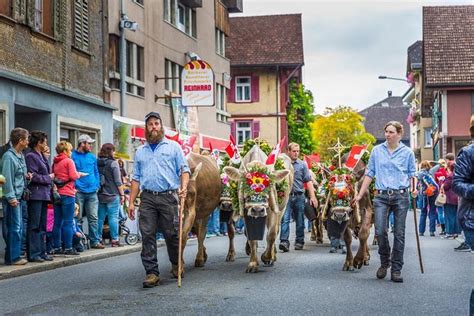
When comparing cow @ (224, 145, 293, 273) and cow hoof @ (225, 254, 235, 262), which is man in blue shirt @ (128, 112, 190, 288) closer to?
cow @ (224, 145, 293, 273)

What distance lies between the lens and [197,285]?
11484mm

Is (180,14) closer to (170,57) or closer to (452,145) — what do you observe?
(170,57)

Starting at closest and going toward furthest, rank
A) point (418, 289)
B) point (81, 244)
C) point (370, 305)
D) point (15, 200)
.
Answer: point (370, 305)
point (418, 289)
point (15, 200)
point (81, 244)

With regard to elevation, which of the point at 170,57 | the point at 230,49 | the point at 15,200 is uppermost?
the point at 230,49

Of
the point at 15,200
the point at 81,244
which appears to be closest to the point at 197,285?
the point at 15,200

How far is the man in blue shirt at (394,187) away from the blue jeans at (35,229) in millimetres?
5285

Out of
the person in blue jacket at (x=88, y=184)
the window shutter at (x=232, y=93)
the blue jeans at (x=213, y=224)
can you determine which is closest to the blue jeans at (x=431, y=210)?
the blue jeans at (x=213, y=224)

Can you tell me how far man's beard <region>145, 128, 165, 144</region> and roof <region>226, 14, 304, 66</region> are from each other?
50.2m

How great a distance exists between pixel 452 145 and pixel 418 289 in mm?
41845

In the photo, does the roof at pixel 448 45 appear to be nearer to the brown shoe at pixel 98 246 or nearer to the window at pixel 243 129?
the window at pixel 243 129

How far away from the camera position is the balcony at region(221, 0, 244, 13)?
4929 centimetres

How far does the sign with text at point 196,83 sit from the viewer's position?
33.2 meters

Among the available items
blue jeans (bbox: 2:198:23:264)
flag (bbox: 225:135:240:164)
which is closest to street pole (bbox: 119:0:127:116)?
flag (bbox: 225:135:240:164)

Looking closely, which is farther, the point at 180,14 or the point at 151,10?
the point at 180,14
